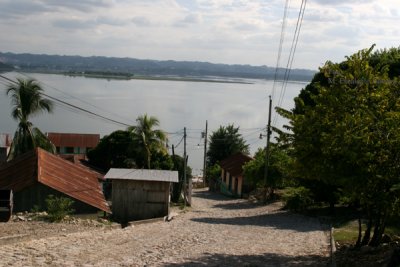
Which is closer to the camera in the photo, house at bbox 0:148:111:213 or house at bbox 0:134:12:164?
house at bbox 0:148:111:213

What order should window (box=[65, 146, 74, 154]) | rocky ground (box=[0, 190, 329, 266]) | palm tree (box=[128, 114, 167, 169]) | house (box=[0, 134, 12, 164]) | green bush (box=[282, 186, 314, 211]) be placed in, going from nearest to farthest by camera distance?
rocky ground (box=[0, 190, 329, 266]), green bush (box=[282, 186, 314, 211]), palm tree (box=[128, 114, 167, 169]), house (box=[0, 134, 12, 164]), window (box=[65, 146, 74, 154])

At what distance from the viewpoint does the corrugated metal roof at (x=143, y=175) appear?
24.8m

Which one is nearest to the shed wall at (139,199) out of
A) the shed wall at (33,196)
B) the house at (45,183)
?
the house at (45,183)

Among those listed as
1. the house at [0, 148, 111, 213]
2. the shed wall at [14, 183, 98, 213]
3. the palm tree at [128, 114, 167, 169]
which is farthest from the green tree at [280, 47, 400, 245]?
the palm tree at [128, 114, 167, 169]

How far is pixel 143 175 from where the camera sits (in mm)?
25609

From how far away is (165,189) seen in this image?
25219 millimetres

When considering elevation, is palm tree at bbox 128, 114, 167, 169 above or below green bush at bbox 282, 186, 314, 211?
above

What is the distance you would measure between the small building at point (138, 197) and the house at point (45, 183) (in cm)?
85

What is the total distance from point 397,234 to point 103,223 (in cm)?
1076

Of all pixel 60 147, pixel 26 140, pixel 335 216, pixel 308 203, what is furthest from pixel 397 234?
pixel 60 147

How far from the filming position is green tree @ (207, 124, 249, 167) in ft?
209

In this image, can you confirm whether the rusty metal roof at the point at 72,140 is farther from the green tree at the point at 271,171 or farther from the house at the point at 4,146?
the green tree at the point at 271,171

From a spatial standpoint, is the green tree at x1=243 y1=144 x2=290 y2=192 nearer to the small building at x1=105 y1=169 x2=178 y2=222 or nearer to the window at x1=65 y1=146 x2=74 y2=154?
the small building at x1=105 y1=169 x2=178 y2=222

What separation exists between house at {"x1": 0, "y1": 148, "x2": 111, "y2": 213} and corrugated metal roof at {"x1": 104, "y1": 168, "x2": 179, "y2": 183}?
4.01 feet
